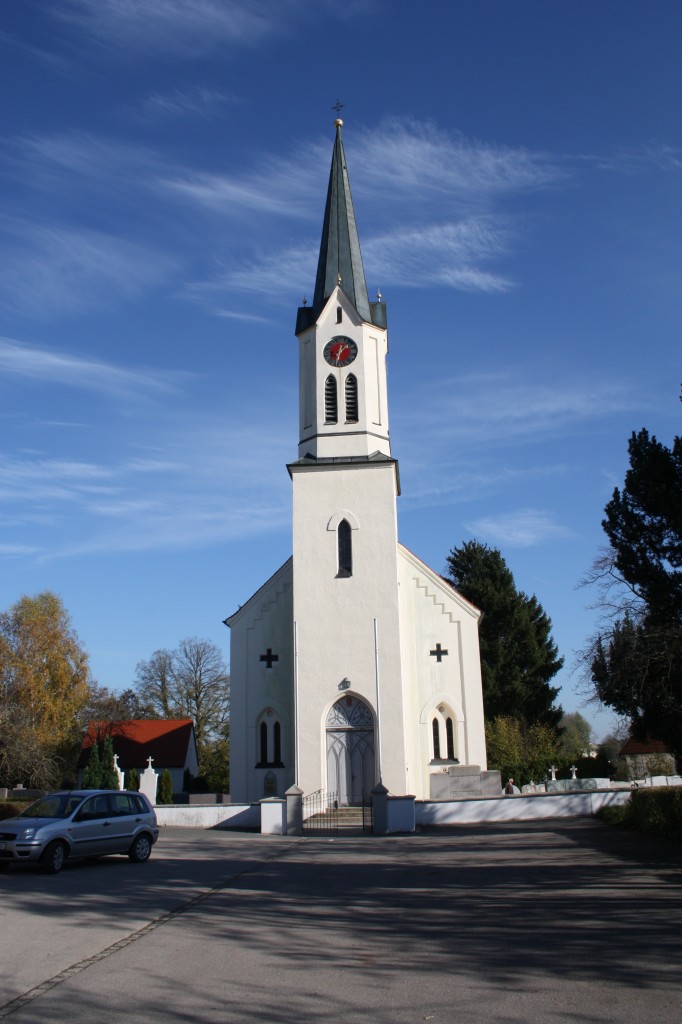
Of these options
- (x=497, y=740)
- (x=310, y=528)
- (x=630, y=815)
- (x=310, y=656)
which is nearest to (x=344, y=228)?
(x=310, y=528)

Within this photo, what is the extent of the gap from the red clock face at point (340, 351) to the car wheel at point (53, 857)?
66.0ft

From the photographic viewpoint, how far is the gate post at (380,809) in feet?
76.0

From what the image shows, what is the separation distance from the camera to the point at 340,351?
103 feet

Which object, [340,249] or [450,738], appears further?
[340,249]

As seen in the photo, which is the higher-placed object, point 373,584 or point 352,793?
point 373,584

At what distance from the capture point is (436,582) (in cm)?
3145

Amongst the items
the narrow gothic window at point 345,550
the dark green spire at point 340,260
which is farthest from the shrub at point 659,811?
the dark green spire at point 340,260

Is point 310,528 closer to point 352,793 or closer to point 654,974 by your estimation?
point 352,793

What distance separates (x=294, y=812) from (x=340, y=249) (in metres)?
20.4

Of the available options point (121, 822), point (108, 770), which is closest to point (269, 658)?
point (108, 770)

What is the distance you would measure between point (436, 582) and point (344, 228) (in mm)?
13980

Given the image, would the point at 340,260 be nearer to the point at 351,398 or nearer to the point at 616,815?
the point at 351,398

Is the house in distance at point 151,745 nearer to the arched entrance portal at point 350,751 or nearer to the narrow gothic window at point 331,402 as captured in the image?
the arched entrance portal at point 350,751

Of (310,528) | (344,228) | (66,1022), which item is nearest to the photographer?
(66,1022)
